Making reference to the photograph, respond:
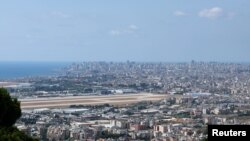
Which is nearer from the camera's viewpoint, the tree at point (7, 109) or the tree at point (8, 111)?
the tree at point (8, 111)

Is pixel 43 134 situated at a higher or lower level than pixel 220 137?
lower

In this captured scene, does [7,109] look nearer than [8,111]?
Yes

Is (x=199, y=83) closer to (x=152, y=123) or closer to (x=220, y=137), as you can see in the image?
(x=152, y=123)

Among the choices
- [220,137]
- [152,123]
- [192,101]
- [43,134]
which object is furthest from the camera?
[192,101]

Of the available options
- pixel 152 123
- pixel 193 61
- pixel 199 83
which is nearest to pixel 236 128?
pixel 152 123

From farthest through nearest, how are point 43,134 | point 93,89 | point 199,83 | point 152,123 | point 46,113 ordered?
point 199,83, point 93,89, point 46,113, point 152,123, point 43,134

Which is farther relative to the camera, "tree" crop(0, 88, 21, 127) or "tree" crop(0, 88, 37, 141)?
"tree" crop(0, 88, 21, 127)

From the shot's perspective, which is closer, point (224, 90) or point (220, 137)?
point (220, 137)

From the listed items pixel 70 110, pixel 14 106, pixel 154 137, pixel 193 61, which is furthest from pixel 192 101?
pixel 193 61
